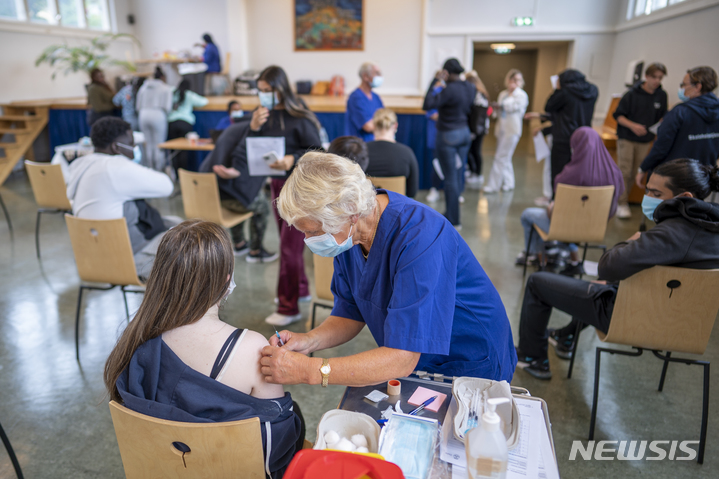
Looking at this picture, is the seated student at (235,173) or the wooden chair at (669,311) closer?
the wooden chair at (669,311)

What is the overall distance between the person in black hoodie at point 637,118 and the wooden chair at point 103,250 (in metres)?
4.80

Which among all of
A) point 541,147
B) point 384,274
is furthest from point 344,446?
point 541,147

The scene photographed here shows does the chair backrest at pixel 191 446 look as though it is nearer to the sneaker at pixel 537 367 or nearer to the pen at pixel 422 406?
the pen at pixel 422 406

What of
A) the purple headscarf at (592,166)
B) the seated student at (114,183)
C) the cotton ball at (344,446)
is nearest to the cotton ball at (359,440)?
the cotton ball at (344,446)

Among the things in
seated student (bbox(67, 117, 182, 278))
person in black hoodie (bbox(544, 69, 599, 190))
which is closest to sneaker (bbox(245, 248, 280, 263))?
seated student (bbox(67, 117, 182, 278))

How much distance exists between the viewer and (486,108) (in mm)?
5961

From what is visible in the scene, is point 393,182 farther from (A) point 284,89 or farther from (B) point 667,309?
(B) point 667,309

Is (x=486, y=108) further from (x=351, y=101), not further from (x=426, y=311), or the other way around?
(x=426, y=311)

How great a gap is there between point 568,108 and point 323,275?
3.40 meters

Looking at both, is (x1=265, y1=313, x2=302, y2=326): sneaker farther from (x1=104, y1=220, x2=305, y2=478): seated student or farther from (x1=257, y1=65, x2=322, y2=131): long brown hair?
(x1=104, y1=220, x2=305, y2=478): seated student

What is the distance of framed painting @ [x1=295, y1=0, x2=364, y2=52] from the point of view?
9375 millimetres

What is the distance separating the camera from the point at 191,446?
100cm

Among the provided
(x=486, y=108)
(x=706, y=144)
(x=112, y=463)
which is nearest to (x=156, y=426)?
(x=112, y=463)

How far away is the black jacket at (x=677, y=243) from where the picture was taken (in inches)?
69.8
